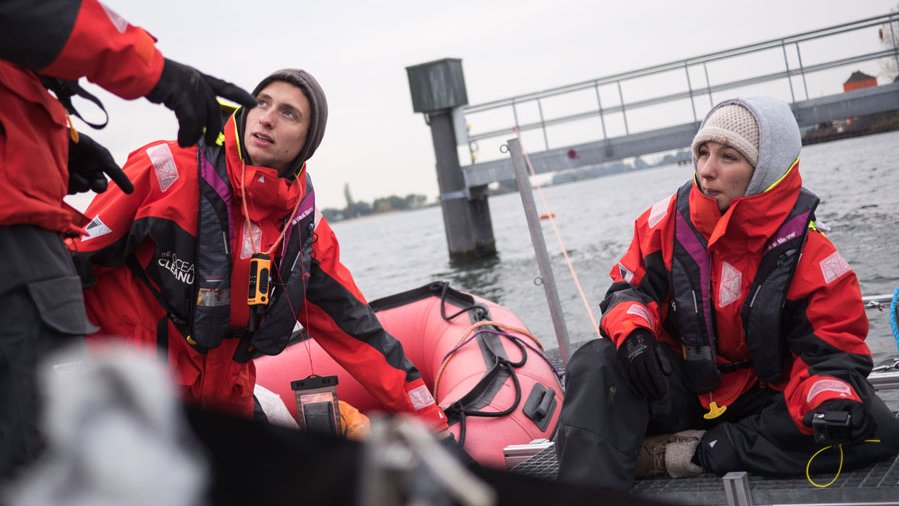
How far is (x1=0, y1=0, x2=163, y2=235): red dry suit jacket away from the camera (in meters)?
1.47

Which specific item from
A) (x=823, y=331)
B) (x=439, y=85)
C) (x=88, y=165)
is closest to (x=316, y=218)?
(x=88, y=165)

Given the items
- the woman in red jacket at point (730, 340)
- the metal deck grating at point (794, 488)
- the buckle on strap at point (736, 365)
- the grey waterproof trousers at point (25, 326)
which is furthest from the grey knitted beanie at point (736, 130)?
the grey waterproof trousers at point (25, 326)

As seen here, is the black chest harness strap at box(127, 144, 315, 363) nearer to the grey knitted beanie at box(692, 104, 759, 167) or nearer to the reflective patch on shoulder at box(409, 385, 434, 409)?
the reflective patch on shoulder at box(409, 385, 434, 409)

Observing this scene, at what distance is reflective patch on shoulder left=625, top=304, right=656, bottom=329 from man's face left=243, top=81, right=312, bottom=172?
1.10m

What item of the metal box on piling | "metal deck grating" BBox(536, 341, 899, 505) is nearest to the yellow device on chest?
"metal deck grating" BBox(536, 341, 899, 505)

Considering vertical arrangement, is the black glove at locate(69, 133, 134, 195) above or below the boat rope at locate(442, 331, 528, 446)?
above

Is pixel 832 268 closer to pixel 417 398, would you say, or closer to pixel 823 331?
pixel 823 331

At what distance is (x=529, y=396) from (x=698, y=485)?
109cm

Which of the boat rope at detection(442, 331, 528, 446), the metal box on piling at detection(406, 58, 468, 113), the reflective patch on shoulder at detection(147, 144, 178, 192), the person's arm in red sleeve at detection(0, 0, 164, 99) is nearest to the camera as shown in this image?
the person's arm in red sleeve at detection(0, 0, 164, 99)

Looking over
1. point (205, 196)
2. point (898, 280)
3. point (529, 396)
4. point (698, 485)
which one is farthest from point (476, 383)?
point (898, 280)

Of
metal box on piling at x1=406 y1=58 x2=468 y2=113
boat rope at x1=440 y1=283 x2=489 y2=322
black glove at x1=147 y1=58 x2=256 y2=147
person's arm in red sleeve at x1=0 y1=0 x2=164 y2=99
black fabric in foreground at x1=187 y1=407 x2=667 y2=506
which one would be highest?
metal box on piling at x1=406 y1=58 x2=468 y2=113

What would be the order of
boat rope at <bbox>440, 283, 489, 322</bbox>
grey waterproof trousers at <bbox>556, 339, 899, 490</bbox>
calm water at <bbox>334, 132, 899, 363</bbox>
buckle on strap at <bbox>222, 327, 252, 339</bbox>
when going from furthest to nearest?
calm water at <bbox>334, 132, 899, 363</bbox> < boat rope at <bbox>440, 283, 489, 322</bbox> < buckle on strap at <bbox>222, 327, 252, 339</bbox> < grey waterproof trousers at <bbox>556, 339, 899, 490</bbox>

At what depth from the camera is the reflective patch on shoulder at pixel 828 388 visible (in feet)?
7.04

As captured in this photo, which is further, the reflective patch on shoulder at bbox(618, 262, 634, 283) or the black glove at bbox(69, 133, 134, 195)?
the reflective patch on shoulder at bbox(618, 262, 634, 283)
